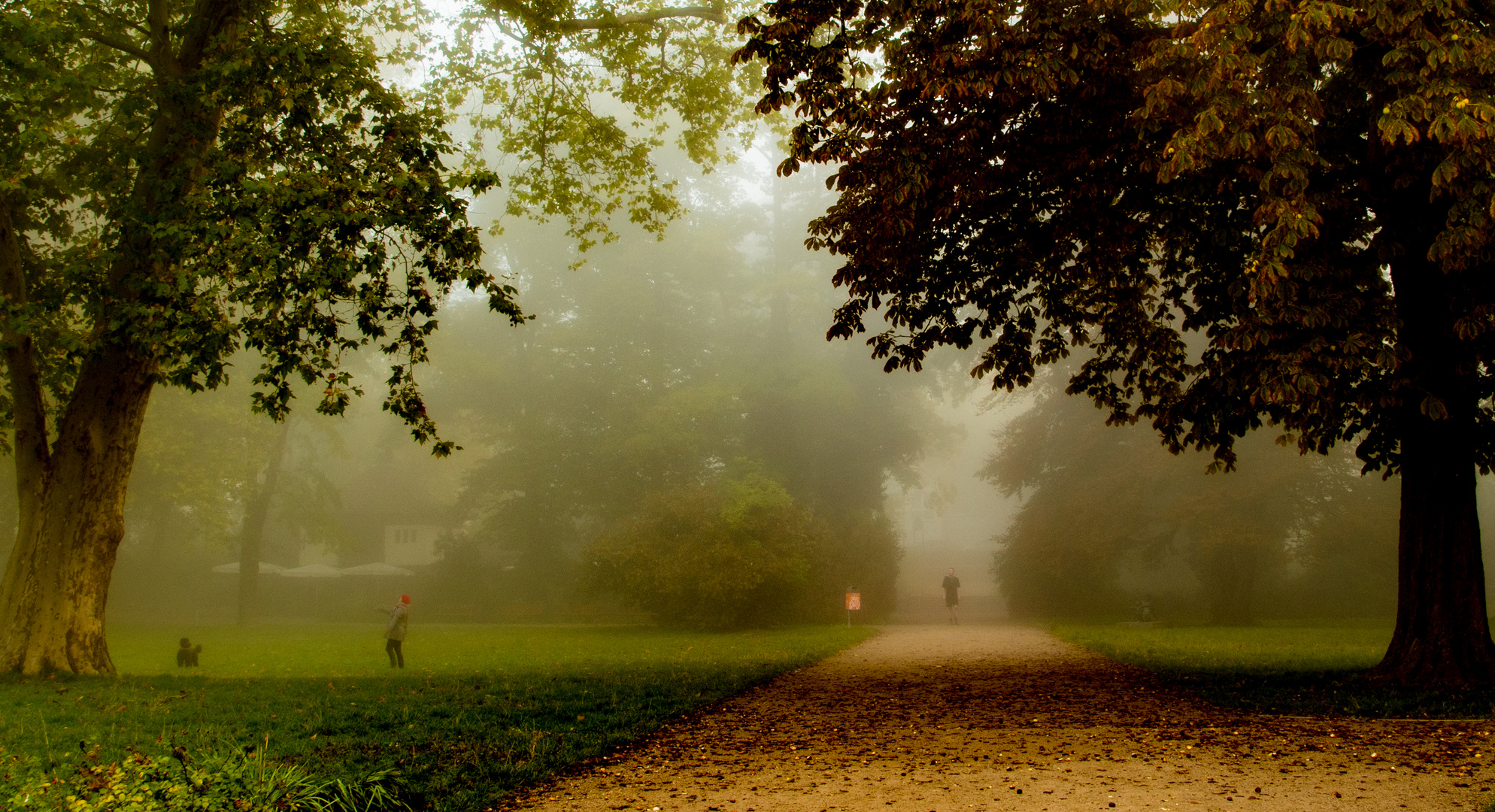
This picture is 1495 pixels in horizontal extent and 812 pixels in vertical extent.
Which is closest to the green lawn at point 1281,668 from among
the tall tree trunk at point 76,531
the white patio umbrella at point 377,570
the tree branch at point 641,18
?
the tree branch at point 641,18

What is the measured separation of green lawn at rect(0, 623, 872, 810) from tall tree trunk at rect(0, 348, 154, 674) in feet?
2.12

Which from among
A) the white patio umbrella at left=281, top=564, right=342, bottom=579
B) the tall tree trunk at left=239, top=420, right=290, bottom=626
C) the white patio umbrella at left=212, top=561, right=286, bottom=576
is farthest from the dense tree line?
the white patio umbrella at left=212, top=561, right=286, bottom=576

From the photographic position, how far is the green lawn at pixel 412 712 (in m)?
6.16

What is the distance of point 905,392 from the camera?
134 ft

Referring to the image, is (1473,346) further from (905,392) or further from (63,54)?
(905,392)

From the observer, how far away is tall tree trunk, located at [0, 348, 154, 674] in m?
11.4

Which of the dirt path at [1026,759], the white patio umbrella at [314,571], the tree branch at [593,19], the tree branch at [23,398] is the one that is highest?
the tree branch at [593,19]

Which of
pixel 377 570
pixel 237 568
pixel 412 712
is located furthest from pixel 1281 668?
pixel 237 568

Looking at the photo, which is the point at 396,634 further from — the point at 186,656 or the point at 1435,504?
the point at 1435,504

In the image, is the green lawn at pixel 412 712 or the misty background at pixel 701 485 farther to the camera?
the misty background at pixel 701 485

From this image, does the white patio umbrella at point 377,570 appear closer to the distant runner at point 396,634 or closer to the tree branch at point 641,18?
the distant runner at point 396,634

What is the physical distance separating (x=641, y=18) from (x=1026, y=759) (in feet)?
44.4

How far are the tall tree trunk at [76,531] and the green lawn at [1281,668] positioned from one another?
13106mm

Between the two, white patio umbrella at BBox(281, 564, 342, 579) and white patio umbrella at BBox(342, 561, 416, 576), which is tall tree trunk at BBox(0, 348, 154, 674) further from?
white patio umbrella at BBox(281, 564, 342, 579)
